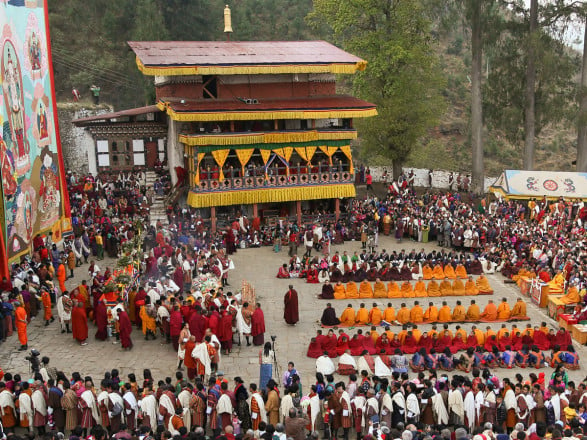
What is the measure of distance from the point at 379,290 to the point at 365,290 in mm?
497

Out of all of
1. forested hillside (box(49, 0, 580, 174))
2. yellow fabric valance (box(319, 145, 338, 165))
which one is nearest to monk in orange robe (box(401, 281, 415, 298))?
yellow fabric valance (box(319, 145, 338, 165))

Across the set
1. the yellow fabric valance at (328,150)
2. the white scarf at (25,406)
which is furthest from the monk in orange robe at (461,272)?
the white scarf at (25,406)

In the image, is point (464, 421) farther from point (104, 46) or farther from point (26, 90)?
point (104, 46)

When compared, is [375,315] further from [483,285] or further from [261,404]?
[261,404]

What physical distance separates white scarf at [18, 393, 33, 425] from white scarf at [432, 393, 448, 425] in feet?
28.7

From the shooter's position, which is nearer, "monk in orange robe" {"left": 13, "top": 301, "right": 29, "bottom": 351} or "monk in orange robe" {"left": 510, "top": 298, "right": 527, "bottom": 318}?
"monk in orange robe" {"left": 13, "top": 301, "right": 29, "bottom": 351}

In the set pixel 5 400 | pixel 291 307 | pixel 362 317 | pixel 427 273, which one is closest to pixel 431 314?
pixel 362 317

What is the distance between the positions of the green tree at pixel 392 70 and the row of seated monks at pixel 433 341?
824 inches

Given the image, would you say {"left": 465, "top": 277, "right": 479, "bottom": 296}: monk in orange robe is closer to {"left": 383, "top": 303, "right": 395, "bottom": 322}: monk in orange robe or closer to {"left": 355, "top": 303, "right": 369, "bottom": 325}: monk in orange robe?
{"left": 383, "top": 303, "right": 395, "bottom": 322}: monk in orange robe

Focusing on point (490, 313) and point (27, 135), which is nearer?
point (490, 313)

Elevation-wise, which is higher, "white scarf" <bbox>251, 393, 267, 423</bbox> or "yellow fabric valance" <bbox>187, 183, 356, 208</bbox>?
"yellow fabric valance" <bbox>187, 183, 356, 208</bbox>

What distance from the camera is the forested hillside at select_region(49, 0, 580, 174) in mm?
39688

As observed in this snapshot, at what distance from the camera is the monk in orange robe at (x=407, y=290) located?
82.0ft

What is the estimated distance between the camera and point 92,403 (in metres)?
15.3
